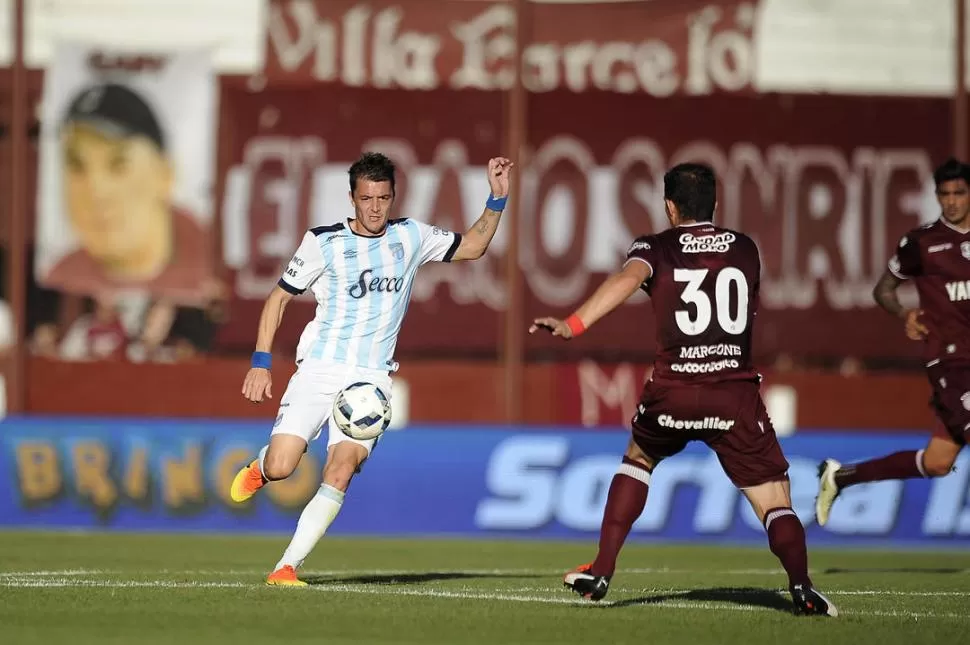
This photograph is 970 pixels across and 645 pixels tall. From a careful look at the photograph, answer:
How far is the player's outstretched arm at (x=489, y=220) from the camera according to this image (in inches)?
356

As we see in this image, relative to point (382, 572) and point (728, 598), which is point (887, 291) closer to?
point (728, 598)

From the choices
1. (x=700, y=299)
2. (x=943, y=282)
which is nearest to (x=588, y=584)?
(x=700, y=299)

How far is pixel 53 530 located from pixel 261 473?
5104 millimetres

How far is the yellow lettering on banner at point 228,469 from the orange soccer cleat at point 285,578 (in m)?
4.93

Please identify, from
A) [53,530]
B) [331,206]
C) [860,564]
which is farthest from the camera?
[331,206]

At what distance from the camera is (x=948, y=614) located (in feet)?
27.0

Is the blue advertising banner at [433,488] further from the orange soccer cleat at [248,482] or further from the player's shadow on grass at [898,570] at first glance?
the orange soccer cleat at [248,482]

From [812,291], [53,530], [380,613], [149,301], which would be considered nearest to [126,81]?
[149,301]

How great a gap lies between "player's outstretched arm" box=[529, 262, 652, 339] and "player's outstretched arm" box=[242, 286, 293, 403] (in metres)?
1.55

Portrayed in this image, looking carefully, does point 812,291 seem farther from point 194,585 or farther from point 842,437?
point 194,585

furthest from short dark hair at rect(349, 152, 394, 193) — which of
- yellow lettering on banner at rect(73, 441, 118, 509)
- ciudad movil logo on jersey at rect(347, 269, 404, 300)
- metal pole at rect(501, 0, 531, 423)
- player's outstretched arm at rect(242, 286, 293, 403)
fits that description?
metal pole at rect(501, 0, 531, 423)

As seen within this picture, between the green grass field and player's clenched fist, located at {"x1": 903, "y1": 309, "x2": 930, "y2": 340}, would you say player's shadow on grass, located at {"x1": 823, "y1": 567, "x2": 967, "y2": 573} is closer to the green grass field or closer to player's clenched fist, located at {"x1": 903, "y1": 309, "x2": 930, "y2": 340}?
the green grass field

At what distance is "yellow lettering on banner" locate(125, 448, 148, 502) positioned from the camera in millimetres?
13805

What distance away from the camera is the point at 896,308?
10.6 metres
